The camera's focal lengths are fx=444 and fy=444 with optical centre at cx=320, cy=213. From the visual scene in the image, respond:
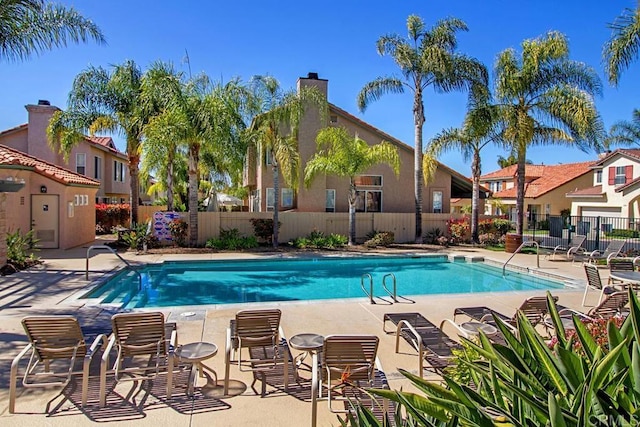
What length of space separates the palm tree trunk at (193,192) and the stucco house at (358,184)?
16.4 ft

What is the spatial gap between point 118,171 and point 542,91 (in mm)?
31733

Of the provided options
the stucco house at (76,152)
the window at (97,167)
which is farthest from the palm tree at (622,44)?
the window at (97,167)

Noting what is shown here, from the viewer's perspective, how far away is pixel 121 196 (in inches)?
1470

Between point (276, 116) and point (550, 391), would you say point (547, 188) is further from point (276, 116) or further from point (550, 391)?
point (550, 391)

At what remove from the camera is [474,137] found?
2295cm

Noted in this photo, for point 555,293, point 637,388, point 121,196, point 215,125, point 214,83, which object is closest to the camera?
point 637,388

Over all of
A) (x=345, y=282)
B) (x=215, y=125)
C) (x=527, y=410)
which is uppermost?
(x=215, y=125)

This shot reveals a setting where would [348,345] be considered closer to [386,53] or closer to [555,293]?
[555,293]

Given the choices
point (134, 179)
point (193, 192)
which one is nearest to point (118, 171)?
point (134, 179)

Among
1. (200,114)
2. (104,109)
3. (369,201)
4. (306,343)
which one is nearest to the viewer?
(306,343)

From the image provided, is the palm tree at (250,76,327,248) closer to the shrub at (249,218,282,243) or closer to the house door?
the shrub at (249,218,282,243)

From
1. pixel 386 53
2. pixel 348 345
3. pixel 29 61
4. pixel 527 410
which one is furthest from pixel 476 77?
pixel 527 410

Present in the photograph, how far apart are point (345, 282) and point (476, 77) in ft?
45.9

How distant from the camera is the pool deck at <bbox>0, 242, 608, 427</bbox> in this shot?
506 cm
